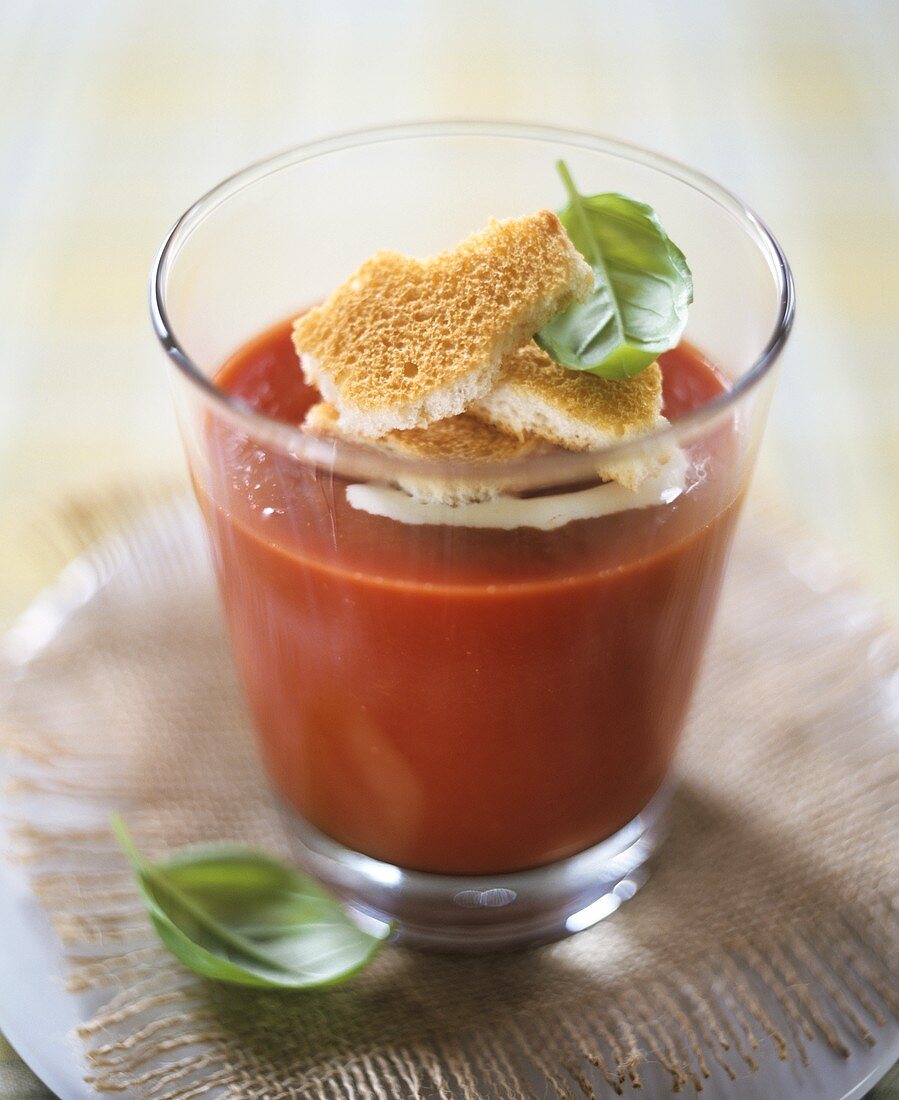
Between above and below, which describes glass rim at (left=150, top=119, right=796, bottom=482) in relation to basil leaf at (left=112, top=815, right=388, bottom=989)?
above

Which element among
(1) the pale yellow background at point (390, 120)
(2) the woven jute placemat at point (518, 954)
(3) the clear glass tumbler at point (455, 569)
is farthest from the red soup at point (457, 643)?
(1) the pale yellow background at point (390, 120)

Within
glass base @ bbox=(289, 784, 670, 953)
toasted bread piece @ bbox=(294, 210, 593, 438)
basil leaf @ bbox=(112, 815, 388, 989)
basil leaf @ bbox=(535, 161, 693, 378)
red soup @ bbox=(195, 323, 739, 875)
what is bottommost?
glass base @ bbox=(289, 784, 670, 953)

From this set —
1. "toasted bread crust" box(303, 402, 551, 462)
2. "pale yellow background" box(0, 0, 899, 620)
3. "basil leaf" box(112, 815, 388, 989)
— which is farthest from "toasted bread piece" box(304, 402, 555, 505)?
"pale yellow background" box(0, 0, 899, 620)

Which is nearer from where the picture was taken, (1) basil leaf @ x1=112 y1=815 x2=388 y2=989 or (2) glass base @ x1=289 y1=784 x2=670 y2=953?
(1) basil leaf @ x1=112 y1=815 x2=388 y2=989

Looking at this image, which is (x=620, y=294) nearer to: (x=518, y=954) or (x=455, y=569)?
(x=455, y=569)

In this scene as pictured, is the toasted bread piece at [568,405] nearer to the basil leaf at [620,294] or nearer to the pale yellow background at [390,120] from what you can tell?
the basil leaf at [620,294]

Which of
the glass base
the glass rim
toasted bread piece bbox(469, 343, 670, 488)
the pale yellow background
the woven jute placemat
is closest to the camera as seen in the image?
the glass rim

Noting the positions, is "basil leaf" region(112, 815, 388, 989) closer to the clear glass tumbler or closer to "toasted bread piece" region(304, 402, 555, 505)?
the clear glass tumbler
